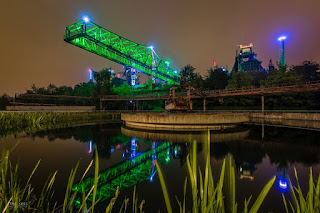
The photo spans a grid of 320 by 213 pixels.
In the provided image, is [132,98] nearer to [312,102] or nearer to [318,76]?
[312,102]

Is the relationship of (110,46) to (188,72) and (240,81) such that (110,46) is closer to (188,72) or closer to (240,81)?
(188,72)

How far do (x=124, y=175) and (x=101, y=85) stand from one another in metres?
42.6

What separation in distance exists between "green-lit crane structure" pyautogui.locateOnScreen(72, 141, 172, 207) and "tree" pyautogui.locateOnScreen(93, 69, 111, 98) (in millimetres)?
36827

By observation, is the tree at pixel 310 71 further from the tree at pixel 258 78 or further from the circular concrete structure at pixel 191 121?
the circular concrete structure at pixel 191 121

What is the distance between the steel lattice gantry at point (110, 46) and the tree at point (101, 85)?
4.94m

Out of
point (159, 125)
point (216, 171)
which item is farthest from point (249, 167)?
point (159, 125)

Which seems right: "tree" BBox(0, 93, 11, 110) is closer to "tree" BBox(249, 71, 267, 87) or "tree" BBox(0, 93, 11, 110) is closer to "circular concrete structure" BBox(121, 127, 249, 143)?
"circular concrete structure" BBox(121, 127, 249, 143)

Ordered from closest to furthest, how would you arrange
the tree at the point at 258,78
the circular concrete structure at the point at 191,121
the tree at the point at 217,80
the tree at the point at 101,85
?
the circular concrete structure at the point at 191,121, the tree at the point at 101,85, the tree at the point at 258,78, the tree at the point at 217,80

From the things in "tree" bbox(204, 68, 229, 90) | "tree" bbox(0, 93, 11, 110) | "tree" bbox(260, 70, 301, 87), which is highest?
"tree" bbox(204, 68, 229, 90)

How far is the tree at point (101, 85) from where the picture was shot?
4134 cm

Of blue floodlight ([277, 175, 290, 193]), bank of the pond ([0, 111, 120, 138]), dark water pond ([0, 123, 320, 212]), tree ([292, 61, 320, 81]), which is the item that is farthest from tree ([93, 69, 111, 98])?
tree ([292, 61, 320, 81])

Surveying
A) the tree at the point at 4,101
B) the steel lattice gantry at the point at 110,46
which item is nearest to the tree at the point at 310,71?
the steel lattice gantry at the point at 110,46

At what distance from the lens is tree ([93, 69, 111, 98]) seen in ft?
136

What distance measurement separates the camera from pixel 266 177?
13.6 feet
